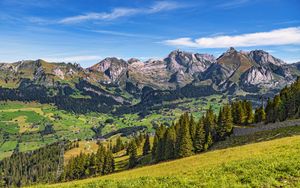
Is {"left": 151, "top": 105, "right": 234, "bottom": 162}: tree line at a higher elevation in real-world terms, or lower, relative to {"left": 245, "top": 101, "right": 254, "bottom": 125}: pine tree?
lower

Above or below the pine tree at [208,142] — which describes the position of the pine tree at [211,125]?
above

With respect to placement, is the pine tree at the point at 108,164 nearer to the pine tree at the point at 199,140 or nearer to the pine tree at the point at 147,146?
the pine tree at the point at 147,146

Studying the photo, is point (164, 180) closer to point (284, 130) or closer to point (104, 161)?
point (284, 130)

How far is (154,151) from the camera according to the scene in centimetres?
13125

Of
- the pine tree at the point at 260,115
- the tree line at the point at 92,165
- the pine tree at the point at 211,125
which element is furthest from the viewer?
the tree line at the point at 92,165

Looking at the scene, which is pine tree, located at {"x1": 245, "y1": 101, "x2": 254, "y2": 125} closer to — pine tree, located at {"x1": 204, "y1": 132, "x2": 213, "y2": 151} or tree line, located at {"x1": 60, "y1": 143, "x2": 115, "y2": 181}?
pine tree, located at {"x1": 204, "y1": 132, "x2": 213, "y2": 151}

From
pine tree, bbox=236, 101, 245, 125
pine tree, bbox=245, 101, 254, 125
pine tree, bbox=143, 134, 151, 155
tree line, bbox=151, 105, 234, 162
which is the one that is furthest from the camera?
pine tree, bbox=143, 134, 151, 155

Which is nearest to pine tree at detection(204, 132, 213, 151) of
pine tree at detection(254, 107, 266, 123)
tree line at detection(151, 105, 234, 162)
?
tree line at detection(151, 105, 234, 162)

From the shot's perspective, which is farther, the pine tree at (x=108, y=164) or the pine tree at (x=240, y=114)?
the pine tree at (x=108, y=164)

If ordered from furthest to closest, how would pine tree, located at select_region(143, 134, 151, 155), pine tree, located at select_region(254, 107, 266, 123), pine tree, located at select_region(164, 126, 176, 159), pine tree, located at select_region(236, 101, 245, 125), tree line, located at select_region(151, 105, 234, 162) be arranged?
pine tree, located at select_region(143, 134, 151, 155) → pine tree, located at select_region(254, 107, 266, 123) → pine tree, located at select_region(236, 101, 245, 125) → pine tree, located at select_region(164, 126, 176, 159) → tree line, located at select_region(151, 105, 234, 162)

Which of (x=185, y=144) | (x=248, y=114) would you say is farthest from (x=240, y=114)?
(x=185, y=144)

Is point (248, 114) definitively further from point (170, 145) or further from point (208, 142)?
point (170, 145)

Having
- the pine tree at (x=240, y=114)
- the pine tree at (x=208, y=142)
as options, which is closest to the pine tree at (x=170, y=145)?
the pine tree at (x=208, y=142)

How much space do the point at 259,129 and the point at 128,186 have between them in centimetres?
7812
